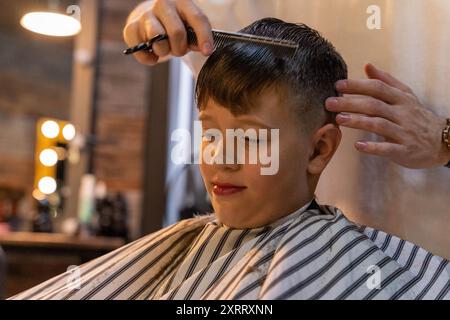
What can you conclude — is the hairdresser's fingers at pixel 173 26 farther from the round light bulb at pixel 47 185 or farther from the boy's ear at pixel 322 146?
the round light bulb at pixel 47 185

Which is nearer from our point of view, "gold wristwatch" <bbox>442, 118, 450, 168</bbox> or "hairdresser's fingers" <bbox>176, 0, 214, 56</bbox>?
"hairdresser's fingers" <bbox>176, 0, 214, 56</bbox>

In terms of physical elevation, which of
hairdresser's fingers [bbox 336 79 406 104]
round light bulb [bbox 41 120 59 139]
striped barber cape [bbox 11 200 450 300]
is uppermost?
round light bulb [bbox 41 120 59 139]

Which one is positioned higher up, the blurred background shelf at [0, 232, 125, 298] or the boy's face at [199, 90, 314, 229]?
the boy's face at [199, 90, 314, 229]

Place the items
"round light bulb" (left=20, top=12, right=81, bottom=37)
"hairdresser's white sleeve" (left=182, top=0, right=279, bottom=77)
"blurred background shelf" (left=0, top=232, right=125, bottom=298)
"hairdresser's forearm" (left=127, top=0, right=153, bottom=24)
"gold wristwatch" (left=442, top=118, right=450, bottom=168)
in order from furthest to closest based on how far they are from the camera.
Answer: "blurred background shelf" (left=0, top=232, right=125, bottom=298) < "round light bulb" (left=20, top=12, right=81, bottom=37) < "hairdresser's white sleeve" (left=182, top=0, right=279, bottom=77) < "hairdresser's forearm" (left=127, top=0, right=153, bottom=24) < "gold wristwatch" (left=442, top=118, right=450, bottom=168)

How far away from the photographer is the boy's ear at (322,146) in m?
1.12

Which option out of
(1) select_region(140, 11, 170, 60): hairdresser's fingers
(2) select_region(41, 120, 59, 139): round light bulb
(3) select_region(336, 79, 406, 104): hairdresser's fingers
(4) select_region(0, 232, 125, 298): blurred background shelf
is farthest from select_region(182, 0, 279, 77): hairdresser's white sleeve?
(2) select_region(41, 120, 59, 139): round light bulb

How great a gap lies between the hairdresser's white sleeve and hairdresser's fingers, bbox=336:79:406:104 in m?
0.43

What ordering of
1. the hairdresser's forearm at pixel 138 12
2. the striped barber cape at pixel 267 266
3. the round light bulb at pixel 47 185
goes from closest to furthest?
the striped barber cape at pixel 267 266 → the hairdresser's forearm at pixel 138 12 → the round light bulb at pixel 47 185

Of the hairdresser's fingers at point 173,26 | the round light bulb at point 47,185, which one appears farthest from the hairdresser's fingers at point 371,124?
the round light bulb at point 47,185

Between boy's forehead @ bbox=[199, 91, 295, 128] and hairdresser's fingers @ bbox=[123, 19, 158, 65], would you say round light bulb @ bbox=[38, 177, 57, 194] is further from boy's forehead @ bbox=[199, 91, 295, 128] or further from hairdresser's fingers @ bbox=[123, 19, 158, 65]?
boy's forehead @ bbox=[199, 91, 295, 128]

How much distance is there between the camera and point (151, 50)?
114 centimetres

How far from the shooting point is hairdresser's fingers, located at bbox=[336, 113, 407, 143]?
109 centimetres

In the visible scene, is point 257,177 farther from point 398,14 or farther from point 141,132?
point 141,132
